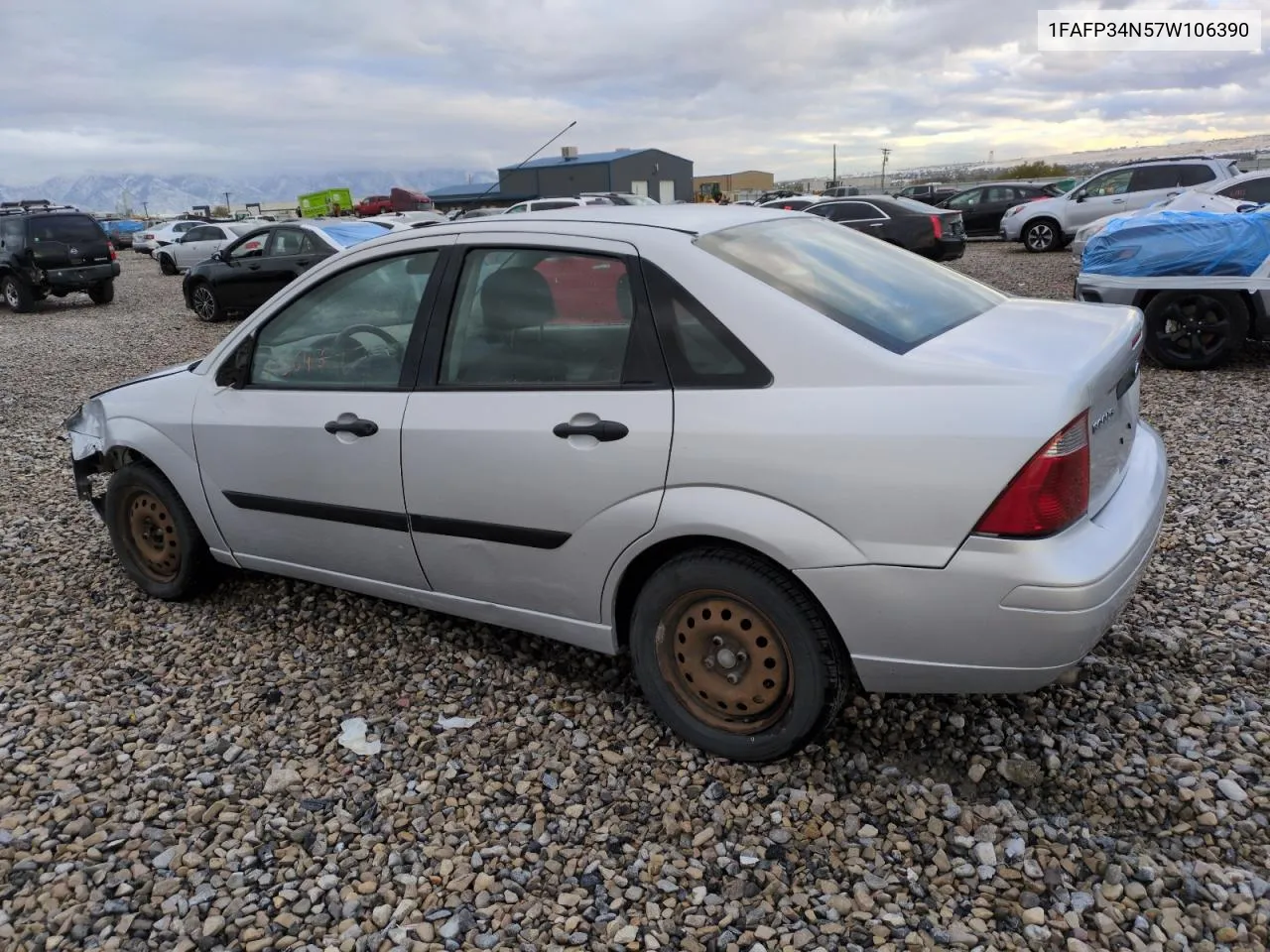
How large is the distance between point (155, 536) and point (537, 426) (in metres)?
2.37

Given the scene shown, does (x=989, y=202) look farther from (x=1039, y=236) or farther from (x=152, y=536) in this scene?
(x=152, y=536)

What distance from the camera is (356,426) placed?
315 cm

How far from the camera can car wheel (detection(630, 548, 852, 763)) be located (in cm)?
254

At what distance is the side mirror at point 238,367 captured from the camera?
3.59 metres

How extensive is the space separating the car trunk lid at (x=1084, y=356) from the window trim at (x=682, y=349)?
45 cm

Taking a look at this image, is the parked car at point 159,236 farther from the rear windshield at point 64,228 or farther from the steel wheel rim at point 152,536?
the steel wheel rim at point 152,536

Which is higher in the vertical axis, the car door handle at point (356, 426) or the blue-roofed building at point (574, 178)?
the blue-roofed building at point (574, 178)

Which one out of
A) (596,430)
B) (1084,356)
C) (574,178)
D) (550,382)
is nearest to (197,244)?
(550,382)

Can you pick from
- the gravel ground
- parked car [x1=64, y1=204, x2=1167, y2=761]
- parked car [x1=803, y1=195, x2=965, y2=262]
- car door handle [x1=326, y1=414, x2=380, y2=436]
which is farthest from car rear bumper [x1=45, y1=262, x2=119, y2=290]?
car door handle [x1=326, y1=414, x2=380, y2=436]

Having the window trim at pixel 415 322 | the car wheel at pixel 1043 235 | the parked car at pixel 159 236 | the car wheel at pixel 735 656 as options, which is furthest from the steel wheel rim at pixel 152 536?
the parked car at pixel 159 236

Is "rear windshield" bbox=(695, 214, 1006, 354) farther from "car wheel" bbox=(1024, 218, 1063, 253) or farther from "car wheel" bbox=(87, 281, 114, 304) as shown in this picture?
"car wheel" bbox=(87, 281, 114, 304)

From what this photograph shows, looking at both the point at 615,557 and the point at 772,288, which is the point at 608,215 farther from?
the point at 615,557

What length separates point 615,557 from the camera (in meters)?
2.76

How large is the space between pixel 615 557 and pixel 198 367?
7.20 feet
